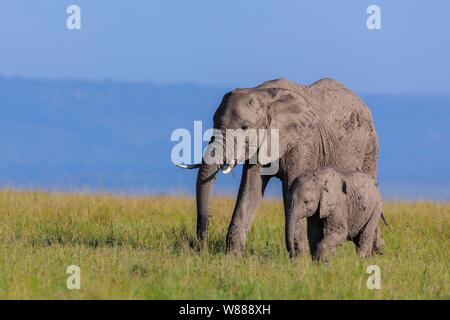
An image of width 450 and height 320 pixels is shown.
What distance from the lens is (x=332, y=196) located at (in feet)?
41.7

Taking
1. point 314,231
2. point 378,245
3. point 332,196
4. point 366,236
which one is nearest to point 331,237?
point 314,231

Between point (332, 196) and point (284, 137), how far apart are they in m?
1.35

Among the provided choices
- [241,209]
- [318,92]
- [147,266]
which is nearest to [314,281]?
[147,266]

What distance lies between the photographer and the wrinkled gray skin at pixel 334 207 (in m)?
12.5

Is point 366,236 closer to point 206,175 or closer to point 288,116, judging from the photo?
point 288,116

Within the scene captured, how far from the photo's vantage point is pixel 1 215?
17641mm

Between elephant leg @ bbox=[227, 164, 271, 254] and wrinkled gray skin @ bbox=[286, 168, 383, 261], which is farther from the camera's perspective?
elephant leg @ bbox=[227, 164, 271, 254]

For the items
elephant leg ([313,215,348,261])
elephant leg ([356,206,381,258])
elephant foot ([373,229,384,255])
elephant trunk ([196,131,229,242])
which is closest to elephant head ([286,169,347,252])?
elephant leg ([313,215,348,261])

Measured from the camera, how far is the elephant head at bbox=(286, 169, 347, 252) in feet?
40.6

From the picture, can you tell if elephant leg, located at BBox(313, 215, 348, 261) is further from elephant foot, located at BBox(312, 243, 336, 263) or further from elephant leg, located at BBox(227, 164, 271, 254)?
elephant leg, located at BBox(227, 164, 271, 254)

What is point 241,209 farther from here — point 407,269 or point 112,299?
point 112,299

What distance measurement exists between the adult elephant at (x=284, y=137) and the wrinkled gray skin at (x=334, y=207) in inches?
7.3

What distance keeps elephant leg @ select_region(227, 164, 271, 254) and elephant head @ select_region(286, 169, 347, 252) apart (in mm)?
989

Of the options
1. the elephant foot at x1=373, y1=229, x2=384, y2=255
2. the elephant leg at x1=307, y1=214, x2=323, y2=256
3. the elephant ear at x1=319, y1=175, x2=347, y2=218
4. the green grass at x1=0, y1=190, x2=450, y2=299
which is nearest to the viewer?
the green grass at x1=0, y1=190, x2=450, y2=299
